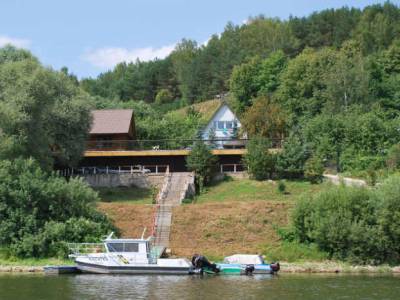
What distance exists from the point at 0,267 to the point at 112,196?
21.0 m

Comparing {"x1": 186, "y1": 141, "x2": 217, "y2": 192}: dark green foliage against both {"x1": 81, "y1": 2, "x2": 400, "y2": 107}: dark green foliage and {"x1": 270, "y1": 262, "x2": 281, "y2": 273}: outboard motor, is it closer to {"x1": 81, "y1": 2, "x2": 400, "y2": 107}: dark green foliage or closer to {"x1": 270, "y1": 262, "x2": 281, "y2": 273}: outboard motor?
{"x1": 270, "y1": 262, "x2": 281, "y2": 273}: outboard motor

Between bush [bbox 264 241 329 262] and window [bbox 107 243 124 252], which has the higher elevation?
window [bbox 107 243 124 252]

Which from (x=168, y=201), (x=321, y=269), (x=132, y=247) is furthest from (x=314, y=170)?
(x=132, y=247)

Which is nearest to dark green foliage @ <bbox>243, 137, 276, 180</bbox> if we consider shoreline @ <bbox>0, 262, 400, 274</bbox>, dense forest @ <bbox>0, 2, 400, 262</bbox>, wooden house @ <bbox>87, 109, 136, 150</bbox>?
dense forest @ <bbox>0, 2, 400, 262</bbox>

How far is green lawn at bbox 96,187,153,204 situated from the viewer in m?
63.4

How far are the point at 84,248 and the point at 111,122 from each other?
3720 centimetres

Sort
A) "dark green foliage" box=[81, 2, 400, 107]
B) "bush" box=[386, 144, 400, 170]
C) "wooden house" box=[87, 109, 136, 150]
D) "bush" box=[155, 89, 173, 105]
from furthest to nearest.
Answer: "bush" box=[155, 89, 173, 105] → "dark green foliage" box=[81, 2, 400, 107] → "wooden house" box=[87, 109, 136, 150] → "bush" box=[386, 144, 400, 170]

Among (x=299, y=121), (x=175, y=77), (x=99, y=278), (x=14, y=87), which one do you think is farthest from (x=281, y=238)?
(x=175, y=77)

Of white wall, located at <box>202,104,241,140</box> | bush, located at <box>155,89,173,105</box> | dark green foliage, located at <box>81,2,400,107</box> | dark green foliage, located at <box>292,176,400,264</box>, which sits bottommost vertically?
dark green foliage, located at <box>292,176,400,264</box>

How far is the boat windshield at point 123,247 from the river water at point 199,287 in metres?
2.53

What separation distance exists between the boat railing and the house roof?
3358cm

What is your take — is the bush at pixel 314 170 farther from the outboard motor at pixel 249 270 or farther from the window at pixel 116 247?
the window at pixel 116 247

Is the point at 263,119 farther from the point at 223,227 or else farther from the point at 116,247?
the point at 116,247

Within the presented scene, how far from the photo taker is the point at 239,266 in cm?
A: 4450
